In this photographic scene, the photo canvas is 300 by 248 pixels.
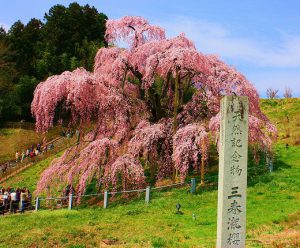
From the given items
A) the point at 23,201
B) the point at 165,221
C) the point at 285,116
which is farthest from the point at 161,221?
the point at 285,116

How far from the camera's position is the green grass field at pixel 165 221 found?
13273 millimetres

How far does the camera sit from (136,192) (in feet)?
72.2

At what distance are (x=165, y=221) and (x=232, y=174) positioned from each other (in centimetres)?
742

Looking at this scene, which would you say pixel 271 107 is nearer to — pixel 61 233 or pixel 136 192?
pixel 136 192

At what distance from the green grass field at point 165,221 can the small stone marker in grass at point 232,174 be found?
246 centimetres

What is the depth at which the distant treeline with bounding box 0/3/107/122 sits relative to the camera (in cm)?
5062

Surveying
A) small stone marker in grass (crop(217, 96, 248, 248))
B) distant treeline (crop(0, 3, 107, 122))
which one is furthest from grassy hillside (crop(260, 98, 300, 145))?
small stone marker in grass (crop(217, 96, 248, 248))

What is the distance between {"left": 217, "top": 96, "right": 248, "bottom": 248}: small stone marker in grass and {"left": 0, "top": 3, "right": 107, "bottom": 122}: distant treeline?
4271 centimetres

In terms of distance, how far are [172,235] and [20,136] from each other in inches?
1441

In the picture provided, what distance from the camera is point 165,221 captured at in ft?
52.7

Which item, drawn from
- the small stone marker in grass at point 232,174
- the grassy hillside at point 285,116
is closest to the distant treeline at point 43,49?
the grassy hillside at point 285,116

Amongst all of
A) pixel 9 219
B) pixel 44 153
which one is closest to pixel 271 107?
pixel 44 153

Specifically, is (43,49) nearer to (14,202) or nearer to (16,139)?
(16,139)

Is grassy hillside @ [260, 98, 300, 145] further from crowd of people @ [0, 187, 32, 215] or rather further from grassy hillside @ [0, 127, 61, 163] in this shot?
grassy hillside @ [0, 127, 61, 163]
